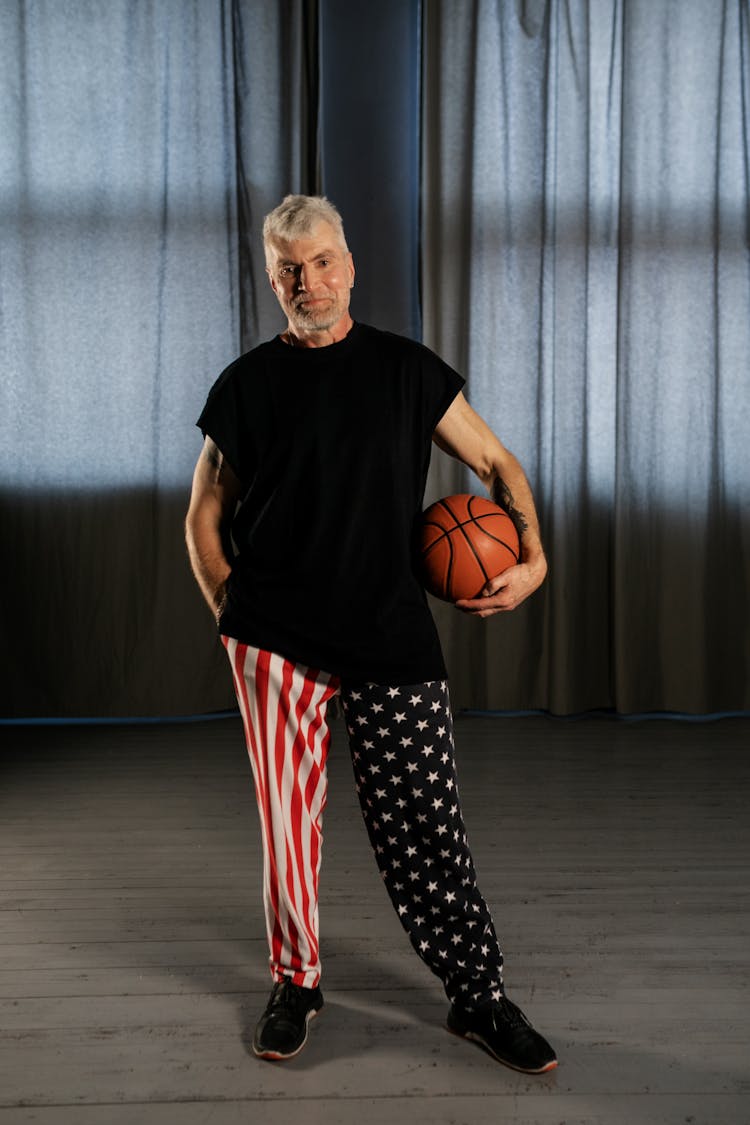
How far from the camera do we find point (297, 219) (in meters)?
1.76

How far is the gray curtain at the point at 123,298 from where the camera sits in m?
4.22

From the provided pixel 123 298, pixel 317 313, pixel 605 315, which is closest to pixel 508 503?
pixel 317 313

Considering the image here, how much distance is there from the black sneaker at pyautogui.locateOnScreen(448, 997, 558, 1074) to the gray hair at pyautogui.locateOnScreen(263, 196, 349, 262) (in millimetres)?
1342

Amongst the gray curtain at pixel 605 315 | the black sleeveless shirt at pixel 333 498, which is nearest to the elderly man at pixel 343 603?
the black sleeveless shirt at pixel 333 498

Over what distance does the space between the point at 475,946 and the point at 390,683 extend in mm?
483

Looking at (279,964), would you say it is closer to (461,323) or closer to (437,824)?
(437,824)

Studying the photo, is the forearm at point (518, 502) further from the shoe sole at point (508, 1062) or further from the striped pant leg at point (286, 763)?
the shoe sole at point (508, 1062)

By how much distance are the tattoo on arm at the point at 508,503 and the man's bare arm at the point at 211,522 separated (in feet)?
1.53

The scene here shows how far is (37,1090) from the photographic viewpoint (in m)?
1.82

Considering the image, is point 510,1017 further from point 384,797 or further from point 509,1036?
point 384,797

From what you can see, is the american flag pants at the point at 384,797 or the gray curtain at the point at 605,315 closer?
the american flag pants at the point at 384,797

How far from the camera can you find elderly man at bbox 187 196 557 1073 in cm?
179

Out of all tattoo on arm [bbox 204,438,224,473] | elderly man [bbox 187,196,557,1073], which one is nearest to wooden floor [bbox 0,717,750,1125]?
elderly man [bbox 187,196,557,1073]

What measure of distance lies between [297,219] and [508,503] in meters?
0.61
